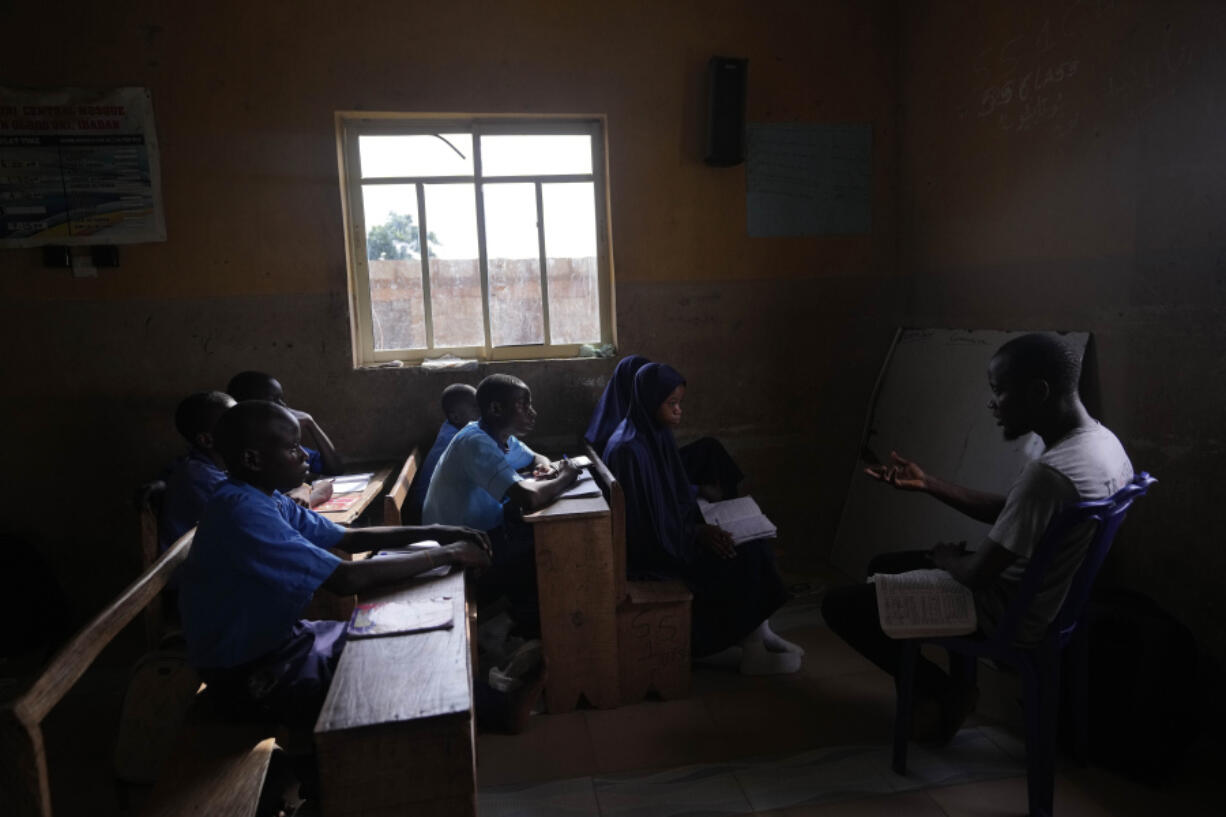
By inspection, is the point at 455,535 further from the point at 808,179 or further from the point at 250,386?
the point at 808,179

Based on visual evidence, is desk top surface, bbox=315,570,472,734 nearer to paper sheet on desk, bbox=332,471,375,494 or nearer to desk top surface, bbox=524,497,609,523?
desk top surface, bbox=524,497,609,523

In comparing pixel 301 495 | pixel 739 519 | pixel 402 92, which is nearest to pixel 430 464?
pixel 301 495

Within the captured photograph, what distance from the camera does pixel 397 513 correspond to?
3.02 m

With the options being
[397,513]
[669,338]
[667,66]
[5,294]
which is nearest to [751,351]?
[669,338]

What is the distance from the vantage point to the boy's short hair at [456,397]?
3871mm

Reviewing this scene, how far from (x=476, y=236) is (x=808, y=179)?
79.3 inches

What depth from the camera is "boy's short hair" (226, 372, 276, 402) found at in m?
3.58

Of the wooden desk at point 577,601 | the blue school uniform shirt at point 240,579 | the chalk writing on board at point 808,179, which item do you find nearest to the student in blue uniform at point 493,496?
the wooden desk at point 577,601

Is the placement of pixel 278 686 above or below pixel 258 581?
below

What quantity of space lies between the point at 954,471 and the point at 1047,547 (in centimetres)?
182

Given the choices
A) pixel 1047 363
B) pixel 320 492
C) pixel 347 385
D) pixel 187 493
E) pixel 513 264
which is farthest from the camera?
pixel 513 264

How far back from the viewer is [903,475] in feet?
8.29

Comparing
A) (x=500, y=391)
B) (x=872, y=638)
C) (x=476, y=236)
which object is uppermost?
(x=476, y=236)

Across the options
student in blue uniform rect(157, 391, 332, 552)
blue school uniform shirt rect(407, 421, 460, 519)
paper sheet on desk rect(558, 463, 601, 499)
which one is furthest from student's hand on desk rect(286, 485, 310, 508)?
paper sheet on desk rect(558, 463, 601, 499)
